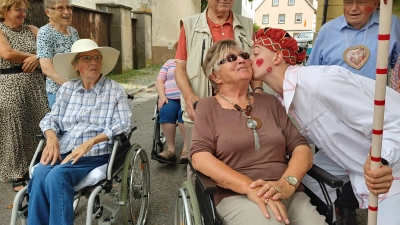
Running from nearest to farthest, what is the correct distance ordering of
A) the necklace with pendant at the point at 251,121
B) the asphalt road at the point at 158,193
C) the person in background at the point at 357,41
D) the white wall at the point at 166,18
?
the necklace with pendant at the point at 251,121 < the person in background at the point at 357,41 < the asphalt road at the point at 158,193 < the white wall at the point at 166,18

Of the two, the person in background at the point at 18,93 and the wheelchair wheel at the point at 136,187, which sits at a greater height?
the person in background at the point at 18,93

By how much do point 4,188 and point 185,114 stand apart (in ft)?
6.74

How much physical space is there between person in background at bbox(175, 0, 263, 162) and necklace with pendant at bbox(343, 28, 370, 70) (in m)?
0.65

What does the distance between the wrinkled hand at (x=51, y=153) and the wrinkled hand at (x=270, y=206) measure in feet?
4.45

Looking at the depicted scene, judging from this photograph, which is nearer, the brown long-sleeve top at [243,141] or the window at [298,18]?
the brown long-sleeve top at [243,141]

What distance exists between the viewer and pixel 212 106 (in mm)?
2131

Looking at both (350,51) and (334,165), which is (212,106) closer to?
(334,165)

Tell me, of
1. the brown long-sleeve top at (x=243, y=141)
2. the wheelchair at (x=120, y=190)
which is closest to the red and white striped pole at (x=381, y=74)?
the brown long-sleeve top at (x=243, y=141)

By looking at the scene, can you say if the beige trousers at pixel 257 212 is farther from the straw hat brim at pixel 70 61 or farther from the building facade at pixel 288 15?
the building facade at pixel 288 15

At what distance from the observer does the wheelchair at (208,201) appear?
5.60 feet

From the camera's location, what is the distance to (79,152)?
2.33 meters

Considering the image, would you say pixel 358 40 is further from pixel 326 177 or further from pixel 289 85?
pixel 326 177

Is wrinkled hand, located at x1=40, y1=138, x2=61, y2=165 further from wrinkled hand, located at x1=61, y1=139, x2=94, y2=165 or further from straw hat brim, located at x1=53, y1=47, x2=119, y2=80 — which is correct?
straw hat brim, located at x1=53, y1=47, x2=119, y2=80

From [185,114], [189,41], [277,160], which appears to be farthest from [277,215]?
[189,41]
